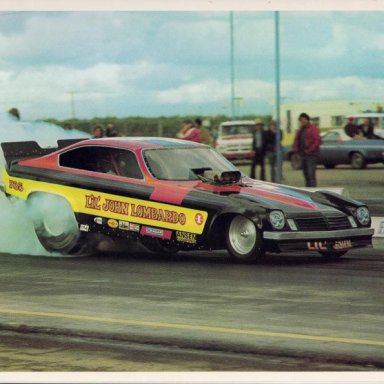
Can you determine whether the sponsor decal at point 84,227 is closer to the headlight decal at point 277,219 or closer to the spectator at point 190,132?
the headlight decal at point 277,219

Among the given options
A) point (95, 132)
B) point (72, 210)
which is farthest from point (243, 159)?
point (72, 210)

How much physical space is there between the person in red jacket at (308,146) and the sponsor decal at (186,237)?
8621mm


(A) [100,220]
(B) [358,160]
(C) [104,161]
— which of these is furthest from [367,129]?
(A) [100,220]

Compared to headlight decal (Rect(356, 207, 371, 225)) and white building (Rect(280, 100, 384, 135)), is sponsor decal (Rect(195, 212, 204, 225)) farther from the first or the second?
white building (Rect(280, 100, 384, 135))

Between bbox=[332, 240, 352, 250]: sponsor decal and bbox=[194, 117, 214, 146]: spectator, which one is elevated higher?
bbox=[194, 117, 214, 146]: spectator

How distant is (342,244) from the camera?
40.2ft

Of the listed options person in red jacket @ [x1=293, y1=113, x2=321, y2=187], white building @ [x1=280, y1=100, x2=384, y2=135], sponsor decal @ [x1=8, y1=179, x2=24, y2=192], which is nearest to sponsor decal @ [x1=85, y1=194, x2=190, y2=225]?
sponsor decal @ [x1=8, y1=179, x2=24, y2=192]

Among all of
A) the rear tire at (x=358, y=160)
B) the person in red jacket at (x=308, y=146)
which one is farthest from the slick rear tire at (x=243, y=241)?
the rear tire at (x=358, y=160)

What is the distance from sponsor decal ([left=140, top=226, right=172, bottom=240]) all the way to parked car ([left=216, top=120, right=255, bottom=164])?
85.9 ft

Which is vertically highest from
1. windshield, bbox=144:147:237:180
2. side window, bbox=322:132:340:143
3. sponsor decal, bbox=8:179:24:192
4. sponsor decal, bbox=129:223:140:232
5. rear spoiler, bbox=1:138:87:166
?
rear spoiler, bbox=1:138:87:166

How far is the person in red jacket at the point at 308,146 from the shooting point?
68.3 feet

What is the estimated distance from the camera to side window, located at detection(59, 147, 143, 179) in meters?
13.1

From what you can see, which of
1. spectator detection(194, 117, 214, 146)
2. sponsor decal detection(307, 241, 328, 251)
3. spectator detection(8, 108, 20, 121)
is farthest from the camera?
spectator detection(194, 117, 214, 146)

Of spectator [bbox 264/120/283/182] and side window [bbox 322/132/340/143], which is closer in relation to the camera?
spectator [bbox 264/120/283/182]
